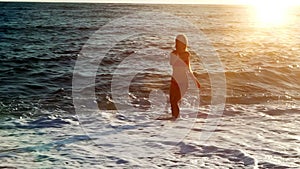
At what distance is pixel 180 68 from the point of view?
9.77 metres

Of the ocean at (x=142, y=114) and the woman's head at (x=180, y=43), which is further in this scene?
the woman's head at (x=180, y=43)

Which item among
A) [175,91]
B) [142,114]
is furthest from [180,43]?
[142,114]

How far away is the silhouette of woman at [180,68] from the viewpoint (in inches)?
376

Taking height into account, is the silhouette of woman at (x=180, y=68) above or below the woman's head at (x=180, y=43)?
below

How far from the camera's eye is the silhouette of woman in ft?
31.3

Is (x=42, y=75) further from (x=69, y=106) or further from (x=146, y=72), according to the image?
(x=69, y=106)

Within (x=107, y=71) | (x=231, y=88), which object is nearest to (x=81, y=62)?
(x=107, y=71)

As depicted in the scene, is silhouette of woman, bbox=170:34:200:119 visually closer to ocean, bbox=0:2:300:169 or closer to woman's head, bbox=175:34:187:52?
woman's head, bbox=175:34:187:52

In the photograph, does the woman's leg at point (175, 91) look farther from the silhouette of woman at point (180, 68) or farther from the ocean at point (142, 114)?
the ocean at point (142, 114)

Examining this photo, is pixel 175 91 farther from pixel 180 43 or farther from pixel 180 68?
pixel 180 43

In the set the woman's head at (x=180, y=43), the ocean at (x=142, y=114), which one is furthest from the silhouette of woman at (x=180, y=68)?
the ocean at (x=142, y=114)

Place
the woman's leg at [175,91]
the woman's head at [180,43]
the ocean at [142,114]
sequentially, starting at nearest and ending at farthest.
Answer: the ocean at [142,114]
the woman's head at [180,43]
the woman's leg at [175,91]

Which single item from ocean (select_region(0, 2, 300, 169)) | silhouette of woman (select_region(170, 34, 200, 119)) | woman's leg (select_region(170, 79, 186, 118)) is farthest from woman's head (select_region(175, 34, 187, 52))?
ocean (select_region(0, 2, 300, 169))

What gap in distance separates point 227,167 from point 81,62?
16212 mm
